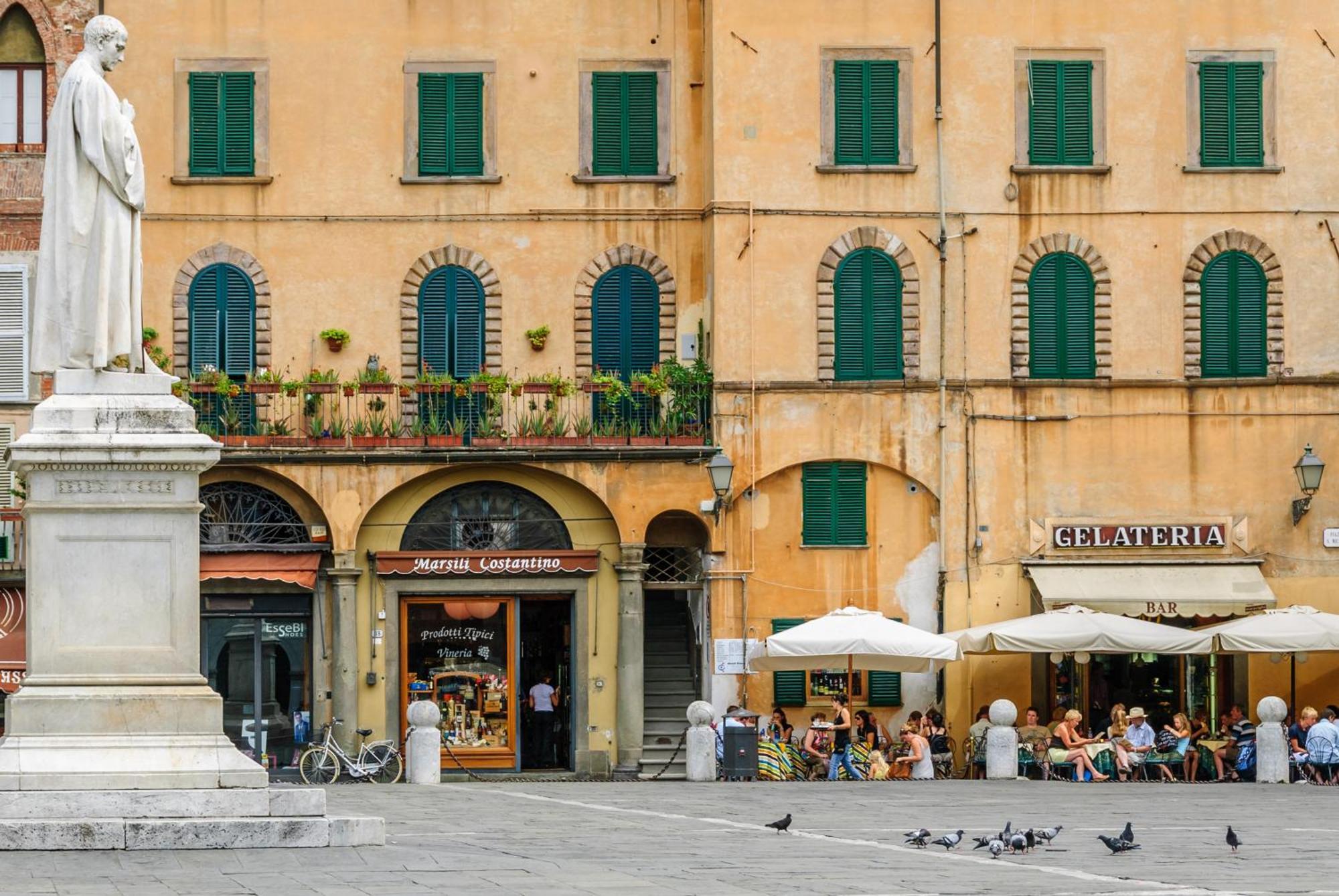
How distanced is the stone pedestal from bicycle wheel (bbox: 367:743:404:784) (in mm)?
17078

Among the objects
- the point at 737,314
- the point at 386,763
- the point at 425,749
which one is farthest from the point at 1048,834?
the point at 737,314

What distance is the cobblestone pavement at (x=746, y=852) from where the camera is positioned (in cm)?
1773

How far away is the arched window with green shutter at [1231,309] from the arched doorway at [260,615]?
12.9 m

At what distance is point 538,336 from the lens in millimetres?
39656

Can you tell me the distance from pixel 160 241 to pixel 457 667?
24.0ft

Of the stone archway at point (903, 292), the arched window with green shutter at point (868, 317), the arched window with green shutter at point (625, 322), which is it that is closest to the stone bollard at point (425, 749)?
the arched window with green shutter at point (625, 322)

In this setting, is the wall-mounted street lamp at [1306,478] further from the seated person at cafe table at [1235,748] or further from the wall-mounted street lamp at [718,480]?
the wall-mounted street lamp at [718,480]

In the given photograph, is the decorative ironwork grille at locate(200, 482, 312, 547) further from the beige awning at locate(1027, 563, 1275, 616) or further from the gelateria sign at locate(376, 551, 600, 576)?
the beige awning at locate(1027, 563, 1275, 616)

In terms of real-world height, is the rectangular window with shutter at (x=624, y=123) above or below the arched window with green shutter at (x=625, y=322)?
above

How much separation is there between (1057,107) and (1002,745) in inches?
380

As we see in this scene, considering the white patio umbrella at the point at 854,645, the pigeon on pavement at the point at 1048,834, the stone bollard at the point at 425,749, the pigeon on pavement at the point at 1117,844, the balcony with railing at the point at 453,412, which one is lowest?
the stone bollard at the point at 425,749

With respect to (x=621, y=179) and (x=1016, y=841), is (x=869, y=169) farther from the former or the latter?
(x=1016, y=841)

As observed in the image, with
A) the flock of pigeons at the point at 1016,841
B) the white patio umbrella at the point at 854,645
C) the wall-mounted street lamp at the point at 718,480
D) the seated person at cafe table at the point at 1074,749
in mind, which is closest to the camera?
the flock of pigeons at the point at 1016,841

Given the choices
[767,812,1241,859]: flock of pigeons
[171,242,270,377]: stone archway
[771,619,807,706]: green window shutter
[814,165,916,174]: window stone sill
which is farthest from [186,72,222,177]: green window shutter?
[767,812,1241,859]: flock of pigeons
